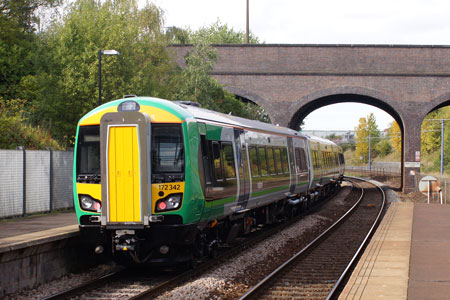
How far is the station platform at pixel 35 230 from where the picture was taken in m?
10.2

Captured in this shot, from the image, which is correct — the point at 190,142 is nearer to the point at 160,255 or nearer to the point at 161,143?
the point at 161,143

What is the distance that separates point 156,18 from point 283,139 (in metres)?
17.5

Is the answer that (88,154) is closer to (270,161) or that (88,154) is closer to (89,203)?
(89,203)

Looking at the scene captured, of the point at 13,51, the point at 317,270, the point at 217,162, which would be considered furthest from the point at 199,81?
the point at 317,270

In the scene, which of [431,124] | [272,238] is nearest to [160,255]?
[272,238]

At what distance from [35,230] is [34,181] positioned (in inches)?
178

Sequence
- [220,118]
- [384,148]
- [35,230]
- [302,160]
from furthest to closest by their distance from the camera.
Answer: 1. [384,148]
2. [302,160]
3. [220,118]
4. [35,230]

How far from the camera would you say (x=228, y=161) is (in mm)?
12391

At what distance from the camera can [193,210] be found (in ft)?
33.5

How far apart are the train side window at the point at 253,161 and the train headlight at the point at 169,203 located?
448cm

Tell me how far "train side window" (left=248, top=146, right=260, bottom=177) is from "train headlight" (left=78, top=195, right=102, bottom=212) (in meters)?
4.90

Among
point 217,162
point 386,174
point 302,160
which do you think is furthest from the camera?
point 386,174

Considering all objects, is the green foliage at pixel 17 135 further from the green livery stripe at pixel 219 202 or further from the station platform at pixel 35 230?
the green livery stripe at pixel 219 202

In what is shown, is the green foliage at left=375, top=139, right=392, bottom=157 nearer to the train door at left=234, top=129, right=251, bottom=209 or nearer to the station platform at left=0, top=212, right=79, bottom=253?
the train door at left=234, top=129, right=251, bottom=209
